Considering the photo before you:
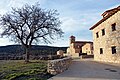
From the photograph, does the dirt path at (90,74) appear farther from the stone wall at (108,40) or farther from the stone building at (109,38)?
the stone building at (109,38)

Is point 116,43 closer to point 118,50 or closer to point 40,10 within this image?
point 118,50

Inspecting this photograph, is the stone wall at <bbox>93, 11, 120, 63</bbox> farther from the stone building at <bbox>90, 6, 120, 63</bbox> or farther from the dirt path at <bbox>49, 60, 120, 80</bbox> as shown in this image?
the dirt path at <bbox>49, 60, 120, 80</bbox>

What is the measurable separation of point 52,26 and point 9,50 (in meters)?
24.1

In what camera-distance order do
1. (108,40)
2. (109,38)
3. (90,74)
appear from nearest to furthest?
(90,74)
(109,38)
(108,40)

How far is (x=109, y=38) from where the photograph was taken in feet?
77.2

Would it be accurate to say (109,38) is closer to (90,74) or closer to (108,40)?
(108,40)

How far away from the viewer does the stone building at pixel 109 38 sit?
20.9 metres

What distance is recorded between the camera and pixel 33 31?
25938 millimetres

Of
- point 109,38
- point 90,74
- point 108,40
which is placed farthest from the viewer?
point 108,40

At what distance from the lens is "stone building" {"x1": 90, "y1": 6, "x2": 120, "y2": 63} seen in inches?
822

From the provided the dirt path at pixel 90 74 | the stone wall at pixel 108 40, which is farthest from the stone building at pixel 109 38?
the dirt path at pixel 90 74

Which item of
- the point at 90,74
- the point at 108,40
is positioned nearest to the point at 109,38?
the point at 108,40

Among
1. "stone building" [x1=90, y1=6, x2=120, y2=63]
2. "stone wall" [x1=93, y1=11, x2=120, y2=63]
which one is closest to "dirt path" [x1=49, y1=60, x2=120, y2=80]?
"stone wall" [x1=93, y1=11, x2=120, y2=63]

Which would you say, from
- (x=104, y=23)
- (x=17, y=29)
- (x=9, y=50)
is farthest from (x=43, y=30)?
(x=9, y=50)
